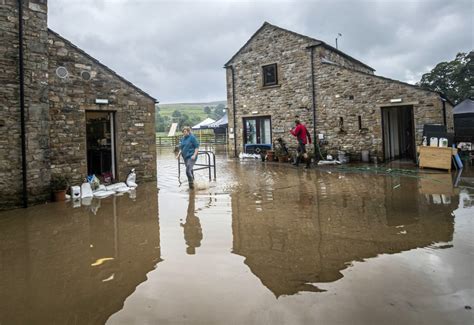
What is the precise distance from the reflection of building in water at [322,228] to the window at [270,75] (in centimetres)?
1006

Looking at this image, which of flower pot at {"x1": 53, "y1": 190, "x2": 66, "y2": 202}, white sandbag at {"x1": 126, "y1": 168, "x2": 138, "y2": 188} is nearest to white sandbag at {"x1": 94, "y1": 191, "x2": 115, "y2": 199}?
flower pot at {"x1": 53, "y1": 190, "x2": 66, "y2": 202}

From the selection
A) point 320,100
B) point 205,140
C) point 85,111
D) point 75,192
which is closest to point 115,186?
point 75,192

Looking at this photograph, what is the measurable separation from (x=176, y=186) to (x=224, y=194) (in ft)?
6.85

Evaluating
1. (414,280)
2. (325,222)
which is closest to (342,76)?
(325,222)

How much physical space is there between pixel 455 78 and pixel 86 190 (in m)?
26.7

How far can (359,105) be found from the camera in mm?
14594

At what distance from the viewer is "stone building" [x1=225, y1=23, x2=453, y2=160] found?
13734 millimetres

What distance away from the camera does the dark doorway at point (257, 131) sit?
18.0 meters

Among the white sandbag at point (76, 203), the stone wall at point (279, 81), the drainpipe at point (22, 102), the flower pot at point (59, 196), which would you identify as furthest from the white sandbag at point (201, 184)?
the stone wall at point (279, 81)

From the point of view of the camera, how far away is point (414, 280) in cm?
329

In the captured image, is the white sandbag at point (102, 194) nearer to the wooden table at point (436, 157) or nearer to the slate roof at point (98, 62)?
the slate roof at point (98, 62)

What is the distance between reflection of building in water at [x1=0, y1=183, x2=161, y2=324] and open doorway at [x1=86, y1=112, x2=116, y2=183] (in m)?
3.80

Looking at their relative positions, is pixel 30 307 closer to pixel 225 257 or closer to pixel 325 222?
pixel 225 257

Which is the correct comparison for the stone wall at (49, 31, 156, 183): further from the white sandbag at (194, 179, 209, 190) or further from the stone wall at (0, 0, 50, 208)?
the white sandbag at (194, 179, 209, 190)
